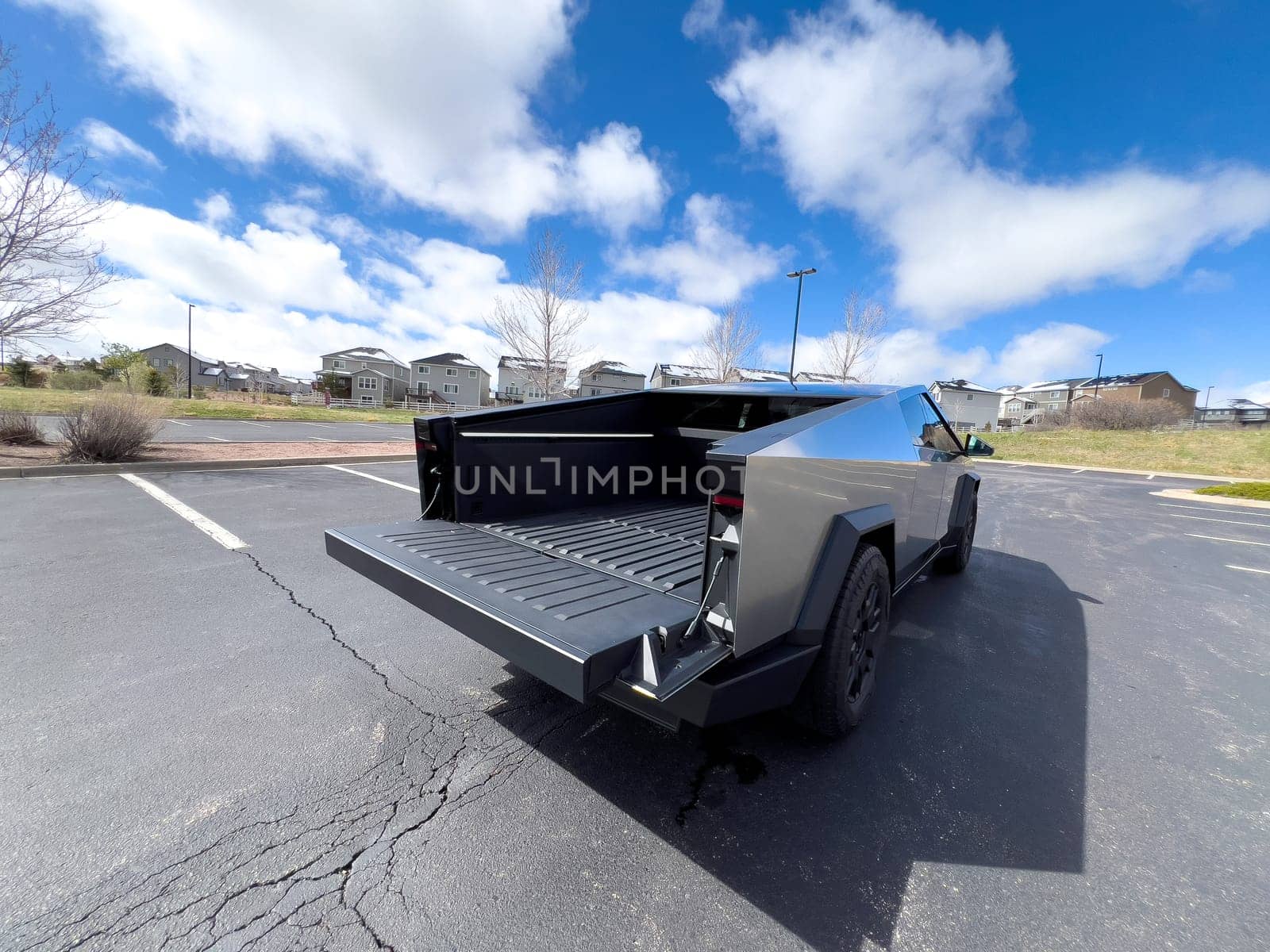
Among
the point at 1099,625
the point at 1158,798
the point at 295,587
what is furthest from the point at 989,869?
the point at 295,587

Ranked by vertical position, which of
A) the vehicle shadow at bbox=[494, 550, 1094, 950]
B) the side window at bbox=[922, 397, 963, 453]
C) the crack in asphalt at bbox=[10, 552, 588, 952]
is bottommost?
the crack in asphalt at bbox=[10, 552, 588, 952]

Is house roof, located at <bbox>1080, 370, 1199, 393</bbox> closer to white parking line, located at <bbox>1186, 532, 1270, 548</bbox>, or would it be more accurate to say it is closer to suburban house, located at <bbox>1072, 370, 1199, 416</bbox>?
suburban house, located at <bbox>1072, 370, 1199, 416</bbox>

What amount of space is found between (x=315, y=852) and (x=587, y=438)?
2.71 m

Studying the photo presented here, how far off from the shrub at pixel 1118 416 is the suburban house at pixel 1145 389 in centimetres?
2394

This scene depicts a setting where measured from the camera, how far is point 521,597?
2.06 m

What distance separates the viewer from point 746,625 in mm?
1786

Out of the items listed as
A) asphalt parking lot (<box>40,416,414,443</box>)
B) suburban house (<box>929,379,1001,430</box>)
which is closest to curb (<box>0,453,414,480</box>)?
asphalt parking lot (<box>40,416,414,443</box>)

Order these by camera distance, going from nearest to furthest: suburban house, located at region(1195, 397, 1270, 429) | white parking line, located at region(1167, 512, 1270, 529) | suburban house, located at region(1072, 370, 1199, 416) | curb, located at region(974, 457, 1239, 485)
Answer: white parking line, located at region(1167, 512, 1270, 529)
curb, located at region(974, 457, 1239, 485)
suburban house, located at region(1072, 370, 1199, 416)
suburban house, located at region(1195, 397, 1270, 429)

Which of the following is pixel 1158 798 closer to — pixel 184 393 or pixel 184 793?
pixel 184 793

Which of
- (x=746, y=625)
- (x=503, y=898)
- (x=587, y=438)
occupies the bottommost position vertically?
(x=503, y=898)

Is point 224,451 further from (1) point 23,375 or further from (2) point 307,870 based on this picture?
(1) point 23,375

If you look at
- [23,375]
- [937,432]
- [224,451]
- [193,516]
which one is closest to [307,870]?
[937,432]

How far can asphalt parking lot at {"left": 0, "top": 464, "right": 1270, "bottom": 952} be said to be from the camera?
1.56 m

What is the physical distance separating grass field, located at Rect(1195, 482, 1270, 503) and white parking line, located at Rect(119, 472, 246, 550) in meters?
19.2
